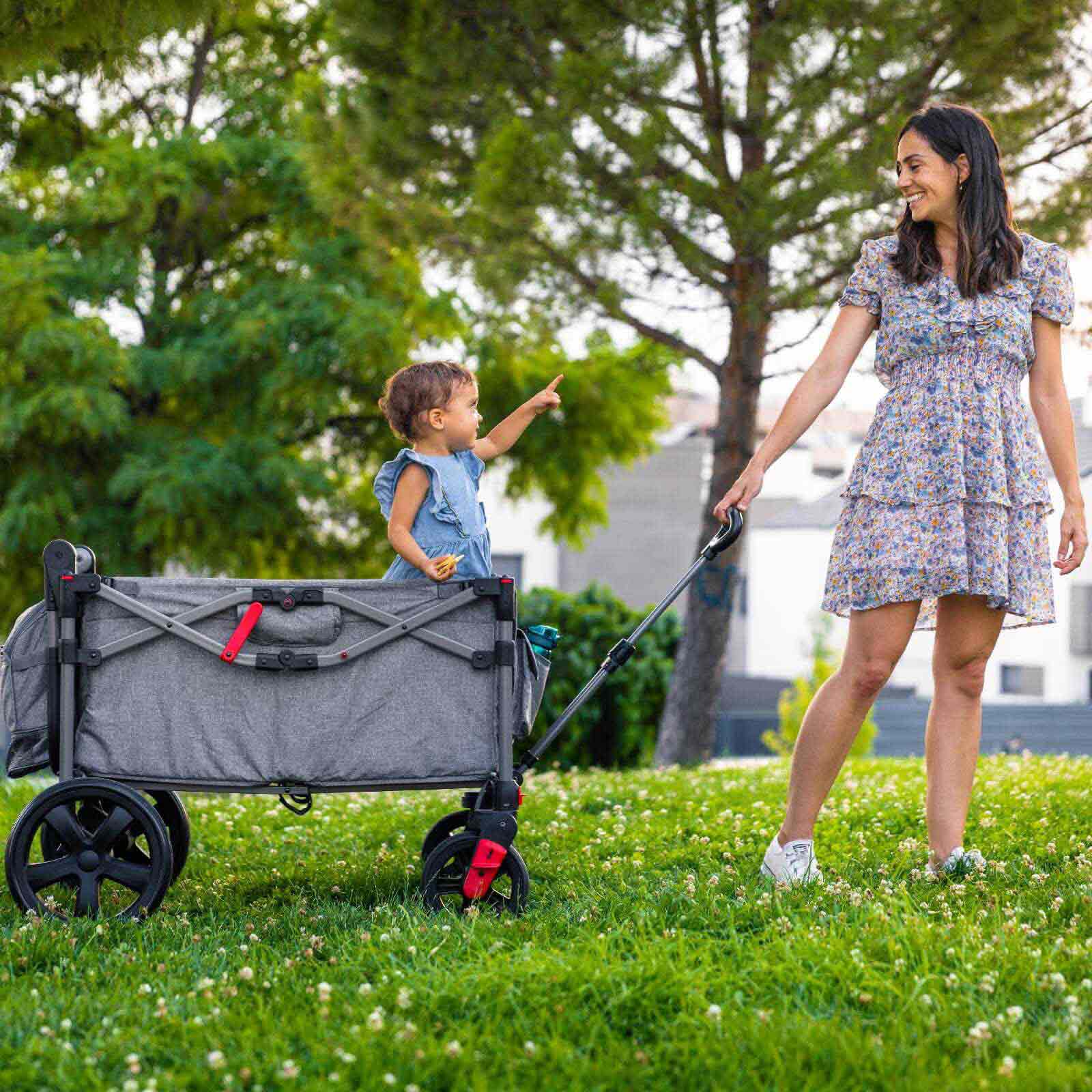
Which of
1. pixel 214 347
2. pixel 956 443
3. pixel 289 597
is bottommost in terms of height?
pixel 289 597

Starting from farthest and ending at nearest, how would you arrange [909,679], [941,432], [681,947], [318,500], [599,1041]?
[909,679] → [318,500] → [941,432] → [681,947] → [599,1041]

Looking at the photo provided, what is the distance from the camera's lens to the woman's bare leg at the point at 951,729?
357 cm

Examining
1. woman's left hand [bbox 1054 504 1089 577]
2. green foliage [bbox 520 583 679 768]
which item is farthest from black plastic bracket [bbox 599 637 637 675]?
green foliage [bbox 520 583 679 768]

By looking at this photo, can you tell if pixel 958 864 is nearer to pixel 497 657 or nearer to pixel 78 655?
pixel 497 657

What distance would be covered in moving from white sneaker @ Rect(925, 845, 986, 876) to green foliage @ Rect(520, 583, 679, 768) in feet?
16.8

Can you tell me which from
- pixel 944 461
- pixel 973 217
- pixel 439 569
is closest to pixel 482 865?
pixel 439 569

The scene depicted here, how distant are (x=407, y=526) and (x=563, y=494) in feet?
30.7

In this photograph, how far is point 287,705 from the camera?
3416mm

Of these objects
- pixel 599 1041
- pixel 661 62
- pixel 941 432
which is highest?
pixel 661 62

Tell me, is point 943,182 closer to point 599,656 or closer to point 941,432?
point 941,432

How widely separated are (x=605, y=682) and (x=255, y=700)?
18.2 feet

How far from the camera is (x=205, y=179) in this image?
41.0 feet

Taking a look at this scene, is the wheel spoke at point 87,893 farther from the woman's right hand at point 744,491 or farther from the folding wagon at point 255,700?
the woman's right hand at point 744,491

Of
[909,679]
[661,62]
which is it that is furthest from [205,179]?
[909,679]
